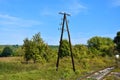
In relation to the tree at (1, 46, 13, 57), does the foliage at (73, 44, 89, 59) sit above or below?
below

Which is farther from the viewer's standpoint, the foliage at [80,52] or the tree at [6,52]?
the tree at [6,52]

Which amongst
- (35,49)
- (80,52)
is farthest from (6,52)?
(35,49)

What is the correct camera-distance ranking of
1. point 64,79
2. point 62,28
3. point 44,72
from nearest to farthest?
point 64,79 → point 44,72 → point 62,28

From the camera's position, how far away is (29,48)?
61.8 m

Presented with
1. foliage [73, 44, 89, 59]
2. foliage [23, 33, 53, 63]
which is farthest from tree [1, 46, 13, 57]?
foliage [23, 33, 53, 63]

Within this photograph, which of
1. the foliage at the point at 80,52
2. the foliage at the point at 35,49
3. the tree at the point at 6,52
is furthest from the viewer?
the tree at the point at 6,52

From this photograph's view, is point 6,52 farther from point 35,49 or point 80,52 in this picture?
point 35,49

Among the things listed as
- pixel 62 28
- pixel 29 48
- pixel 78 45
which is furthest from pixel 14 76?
pixel 78 45

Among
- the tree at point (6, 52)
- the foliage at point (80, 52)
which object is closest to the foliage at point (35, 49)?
the foliage at point (80, 52)

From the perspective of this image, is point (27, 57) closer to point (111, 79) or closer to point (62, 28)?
point (62, 28)

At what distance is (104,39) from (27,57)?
66.4 meters

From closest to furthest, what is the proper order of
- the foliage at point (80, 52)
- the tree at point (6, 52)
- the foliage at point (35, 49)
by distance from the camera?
the foliage at point (35, 49) → the foliage at point (80, 52) → the tree at point (6, 52)

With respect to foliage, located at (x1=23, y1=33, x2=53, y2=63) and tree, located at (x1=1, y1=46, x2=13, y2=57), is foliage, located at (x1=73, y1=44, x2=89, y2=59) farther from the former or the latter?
tree, located at (x1=1, y1=46, x2=13, y2=57)

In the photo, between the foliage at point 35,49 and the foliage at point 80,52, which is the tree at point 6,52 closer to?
the foliage at point 80,52
